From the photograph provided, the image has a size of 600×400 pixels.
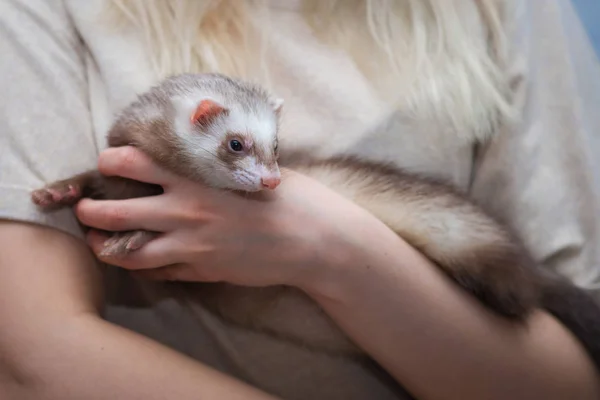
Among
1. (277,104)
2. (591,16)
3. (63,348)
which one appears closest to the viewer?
(63,348)

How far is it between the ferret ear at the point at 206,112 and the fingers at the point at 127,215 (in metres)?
0.10

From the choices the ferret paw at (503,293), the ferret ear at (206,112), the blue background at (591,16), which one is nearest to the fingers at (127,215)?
the ferret ear at (206,112)

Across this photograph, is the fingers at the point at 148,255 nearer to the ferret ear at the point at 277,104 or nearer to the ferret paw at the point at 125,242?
the ferret paw at the point at 125,242

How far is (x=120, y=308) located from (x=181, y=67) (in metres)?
0.33

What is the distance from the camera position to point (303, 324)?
832 millimetres

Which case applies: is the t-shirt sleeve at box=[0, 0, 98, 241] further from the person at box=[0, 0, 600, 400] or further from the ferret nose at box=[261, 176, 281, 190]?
the ferret nose at box=[261, 176, 281, 190]

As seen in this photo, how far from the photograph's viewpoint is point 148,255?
746mm

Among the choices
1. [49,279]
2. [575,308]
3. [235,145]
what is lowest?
[575,308]

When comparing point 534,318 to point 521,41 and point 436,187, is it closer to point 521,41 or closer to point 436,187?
point 436,187

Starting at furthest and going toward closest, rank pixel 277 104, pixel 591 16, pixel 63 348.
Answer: pixel 591 16, pixel 277 104, pixel 63 348

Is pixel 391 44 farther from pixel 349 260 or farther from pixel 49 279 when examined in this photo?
pixel 49 279

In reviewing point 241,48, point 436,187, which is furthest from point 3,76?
point 436,187

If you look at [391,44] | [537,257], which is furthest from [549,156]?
[391,44]

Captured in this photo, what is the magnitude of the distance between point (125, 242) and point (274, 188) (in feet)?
0.59
